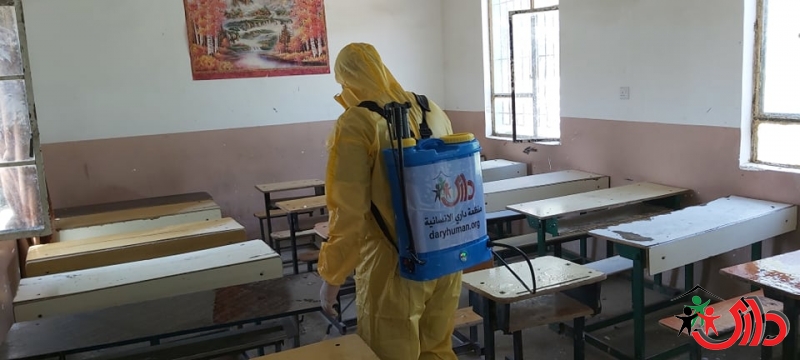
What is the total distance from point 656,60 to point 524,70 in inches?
55.8

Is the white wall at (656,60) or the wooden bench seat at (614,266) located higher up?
the white wall at (656,60)

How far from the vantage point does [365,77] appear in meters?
1.96

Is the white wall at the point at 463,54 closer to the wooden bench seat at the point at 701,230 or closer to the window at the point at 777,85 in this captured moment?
the window at the point at 777,85

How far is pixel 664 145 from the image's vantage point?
3.96 m

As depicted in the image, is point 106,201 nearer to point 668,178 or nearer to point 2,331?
point 2,331

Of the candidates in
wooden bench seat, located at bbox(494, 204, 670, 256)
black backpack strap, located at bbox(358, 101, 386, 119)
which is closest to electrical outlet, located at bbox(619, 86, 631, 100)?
wooden bench seat, located at bbox(494, 204, 670, 256)

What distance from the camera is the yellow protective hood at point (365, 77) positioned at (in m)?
1.96

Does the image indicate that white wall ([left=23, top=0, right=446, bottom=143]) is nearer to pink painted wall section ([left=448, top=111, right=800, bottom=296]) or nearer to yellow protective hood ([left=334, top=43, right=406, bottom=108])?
pink painted wall section ([left=448, top=111, right=800, bottom=296])

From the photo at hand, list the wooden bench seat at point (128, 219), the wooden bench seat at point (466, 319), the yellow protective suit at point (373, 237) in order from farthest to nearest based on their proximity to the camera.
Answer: the wooden bench seat at point (128, 219) < the wooden bench seat at point (466, 319) < the yellow protective suit at point (373, 237)

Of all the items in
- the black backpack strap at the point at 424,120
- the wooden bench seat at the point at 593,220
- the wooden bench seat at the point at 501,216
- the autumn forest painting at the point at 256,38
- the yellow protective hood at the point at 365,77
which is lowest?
the wooden bench seat at the point at 501,216

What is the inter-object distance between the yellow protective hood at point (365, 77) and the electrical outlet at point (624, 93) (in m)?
2.66

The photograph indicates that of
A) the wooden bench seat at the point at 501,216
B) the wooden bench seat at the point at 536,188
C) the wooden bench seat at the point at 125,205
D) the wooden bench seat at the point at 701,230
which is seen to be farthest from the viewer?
the wooden bench seat at the point at 125,205

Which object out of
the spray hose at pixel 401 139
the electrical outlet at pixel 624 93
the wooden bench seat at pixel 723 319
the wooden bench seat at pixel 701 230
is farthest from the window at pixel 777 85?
the spray hose at pixel 401 139

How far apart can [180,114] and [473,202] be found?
13.3 feet
